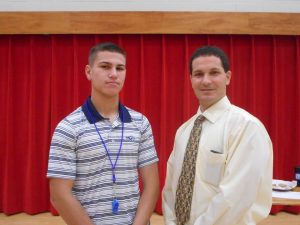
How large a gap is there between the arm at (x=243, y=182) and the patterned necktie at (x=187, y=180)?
12 cm

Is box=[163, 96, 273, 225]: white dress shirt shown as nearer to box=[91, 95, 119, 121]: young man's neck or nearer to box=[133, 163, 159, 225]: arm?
box=[133, 163, 159, 225]: arm

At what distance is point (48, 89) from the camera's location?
3.64 meters

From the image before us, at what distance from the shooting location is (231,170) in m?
1.25

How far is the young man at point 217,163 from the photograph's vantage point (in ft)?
4.04

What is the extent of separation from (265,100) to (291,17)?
993mm

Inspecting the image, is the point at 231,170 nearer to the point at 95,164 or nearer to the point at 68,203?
the point at 95,164

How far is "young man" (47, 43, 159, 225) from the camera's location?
129 cm

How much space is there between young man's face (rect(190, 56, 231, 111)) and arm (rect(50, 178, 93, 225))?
74 centimetres

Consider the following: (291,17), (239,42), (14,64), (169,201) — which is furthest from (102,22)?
(169,201)

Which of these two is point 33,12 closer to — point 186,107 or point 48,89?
point 48,89

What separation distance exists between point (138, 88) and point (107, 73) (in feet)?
7.46

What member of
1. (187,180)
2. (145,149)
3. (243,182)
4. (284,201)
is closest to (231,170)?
(243,182)

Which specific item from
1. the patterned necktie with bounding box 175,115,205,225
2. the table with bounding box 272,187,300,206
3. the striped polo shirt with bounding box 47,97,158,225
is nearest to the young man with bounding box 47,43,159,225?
the striped polo shirt with bounding box 47,97,158,225

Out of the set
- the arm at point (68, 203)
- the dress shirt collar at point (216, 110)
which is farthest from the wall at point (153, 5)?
the arm at point (68, 203)
